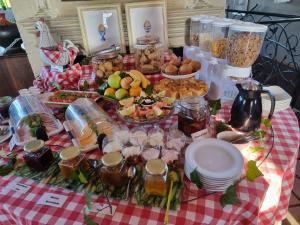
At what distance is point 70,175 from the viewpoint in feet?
2.29

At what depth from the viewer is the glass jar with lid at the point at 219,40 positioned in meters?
1.21

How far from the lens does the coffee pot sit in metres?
0.82

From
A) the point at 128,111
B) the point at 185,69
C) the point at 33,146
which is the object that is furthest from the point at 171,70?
the point at 33,146

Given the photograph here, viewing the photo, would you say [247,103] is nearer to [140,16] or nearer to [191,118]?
[191,118]

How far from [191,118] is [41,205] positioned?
58cm

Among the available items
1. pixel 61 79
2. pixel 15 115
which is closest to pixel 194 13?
pixel 61 79

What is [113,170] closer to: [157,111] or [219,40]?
[157,111]

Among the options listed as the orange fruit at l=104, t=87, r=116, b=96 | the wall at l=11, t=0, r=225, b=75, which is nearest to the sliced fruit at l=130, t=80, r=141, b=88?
the orange fruit at l=104, t=87, r=116, b=96

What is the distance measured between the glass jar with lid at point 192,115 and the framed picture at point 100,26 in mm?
1072

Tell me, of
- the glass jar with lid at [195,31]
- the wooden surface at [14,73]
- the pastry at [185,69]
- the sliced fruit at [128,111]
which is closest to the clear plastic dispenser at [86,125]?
the sliced fruit at [128,111]

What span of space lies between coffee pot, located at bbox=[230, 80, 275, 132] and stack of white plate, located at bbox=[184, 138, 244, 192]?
0.20 m

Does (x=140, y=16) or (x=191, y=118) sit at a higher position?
(x=140, y=16)

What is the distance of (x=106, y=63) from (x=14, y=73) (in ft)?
4.42

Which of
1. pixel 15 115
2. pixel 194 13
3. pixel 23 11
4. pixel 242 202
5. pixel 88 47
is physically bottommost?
pixel 242 202
